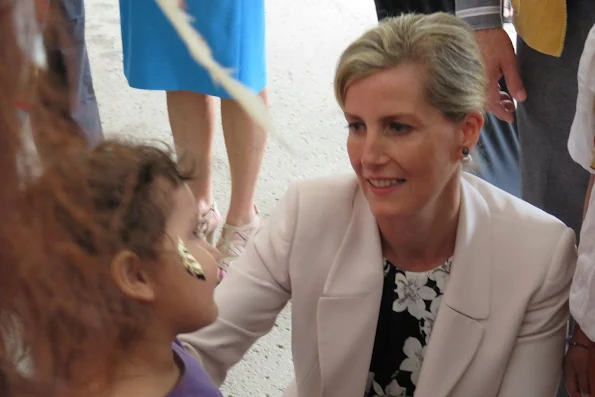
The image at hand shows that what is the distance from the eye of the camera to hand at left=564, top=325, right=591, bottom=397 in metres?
0.97

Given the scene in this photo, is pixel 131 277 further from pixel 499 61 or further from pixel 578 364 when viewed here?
pixel 499 61

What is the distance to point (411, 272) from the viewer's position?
1.04 meters

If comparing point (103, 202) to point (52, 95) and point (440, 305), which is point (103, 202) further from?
point (440, 305)

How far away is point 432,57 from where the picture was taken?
0.96 meters

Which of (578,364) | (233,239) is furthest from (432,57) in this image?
(233,239)

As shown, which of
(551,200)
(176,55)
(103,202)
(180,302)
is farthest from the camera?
(176,55)

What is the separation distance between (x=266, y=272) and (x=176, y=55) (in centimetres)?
52

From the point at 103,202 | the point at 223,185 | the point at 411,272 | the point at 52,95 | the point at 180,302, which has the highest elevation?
the point at 52,95

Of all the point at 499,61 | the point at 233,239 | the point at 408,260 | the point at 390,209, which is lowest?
the point at 233,239

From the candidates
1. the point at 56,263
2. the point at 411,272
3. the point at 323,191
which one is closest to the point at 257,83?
the point at 323,191

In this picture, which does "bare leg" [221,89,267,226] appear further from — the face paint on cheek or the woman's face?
the face paint on cheek

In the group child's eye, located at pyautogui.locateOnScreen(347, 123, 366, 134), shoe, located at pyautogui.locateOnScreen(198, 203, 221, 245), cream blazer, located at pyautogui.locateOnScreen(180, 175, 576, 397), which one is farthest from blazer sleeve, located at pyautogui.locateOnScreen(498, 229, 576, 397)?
shoe, located at pyautogui.locateOnScreen(198, 203, 221, 245)

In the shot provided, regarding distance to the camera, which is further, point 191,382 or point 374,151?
point 374,151

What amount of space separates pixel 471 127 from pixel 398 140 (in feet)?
0.40
